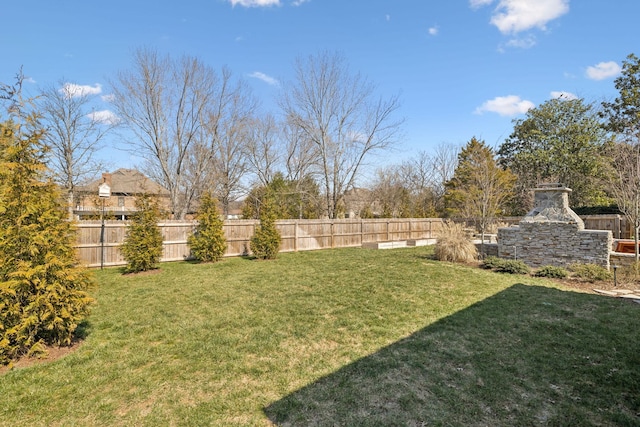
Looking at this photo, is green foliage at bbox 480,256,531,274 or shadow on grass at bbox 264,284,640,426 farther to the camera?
green foliage at bbox 480,256,531,274

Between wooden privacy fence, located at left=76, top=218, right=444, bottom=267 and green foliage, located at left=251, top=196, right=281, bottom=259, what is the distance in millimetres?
1135

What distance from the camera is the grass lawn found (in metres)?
2.76

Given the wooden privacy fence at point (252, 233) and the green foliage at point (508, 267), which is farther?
the wooden privacy fence at point (252, 233)

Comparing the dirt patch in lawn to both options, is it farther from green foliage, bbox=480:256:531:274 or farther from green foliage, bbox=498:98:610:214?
green foliage, bbox=498:98:610:214

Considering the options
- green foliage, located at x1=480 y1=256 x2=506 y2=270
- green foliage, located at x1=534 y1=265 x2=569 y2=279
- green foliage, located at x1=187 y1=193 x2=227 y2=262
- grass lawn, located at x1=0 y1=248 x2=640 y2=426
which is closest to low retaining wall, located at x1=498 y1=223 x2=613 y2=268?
green foliage, located at x1=534 y1=265 x2=569 y2=279

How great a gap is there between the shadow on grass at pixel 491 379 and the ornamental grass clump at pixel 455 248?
4.52m

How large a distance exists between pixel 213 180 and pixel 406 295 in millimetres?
15944

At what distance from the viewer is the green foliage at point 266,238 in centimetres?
1173

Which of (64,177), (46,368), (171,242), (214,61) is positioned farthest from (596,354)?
(64,177)

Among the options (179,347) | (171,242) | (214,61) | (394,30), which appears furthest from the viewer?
(214,61)

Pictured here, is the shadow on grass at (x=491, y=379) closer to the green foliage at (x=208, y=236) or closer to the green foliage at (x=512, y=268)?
the green foliage at (x=512, y=268)

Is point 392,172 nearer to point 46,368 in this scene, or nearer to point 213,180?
point 213,180

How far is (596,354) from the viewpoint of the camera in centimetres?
383

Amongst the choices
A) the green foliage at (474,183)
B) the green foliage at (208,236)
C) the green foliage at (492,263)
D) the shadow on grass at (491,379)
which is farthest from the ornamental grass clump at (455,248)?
the green foliage at (208,236)
